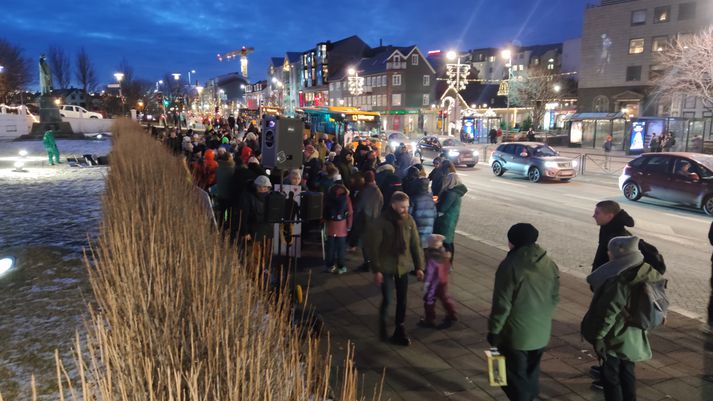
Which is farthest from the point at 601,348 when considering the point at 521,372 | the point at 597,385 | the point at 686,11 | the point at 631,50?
the point at 631,50

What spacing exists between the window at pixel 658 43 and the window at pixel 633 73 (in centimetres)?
208

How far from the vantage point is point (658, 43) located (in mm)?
47719

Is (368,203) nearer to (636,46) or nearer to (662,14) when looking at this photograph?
(662,14)

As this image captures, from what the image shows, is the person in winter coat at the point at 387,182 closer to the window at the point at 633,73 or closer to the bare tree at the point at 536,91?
the window at the point at 633,73

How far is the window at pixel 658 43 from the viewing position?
46800 mm

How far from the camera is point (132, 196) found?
7.76 meters

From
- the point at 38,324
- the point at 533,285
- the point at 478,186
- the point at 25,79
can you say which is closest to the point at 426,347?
the point at 533,285

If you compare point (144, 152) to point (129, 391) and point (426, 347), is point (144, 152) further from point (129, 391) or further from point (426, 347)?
point (129, 391)

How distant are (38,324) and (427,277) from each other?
14.2 ft

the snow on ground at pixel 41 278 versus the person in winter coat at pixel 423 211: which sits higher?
the person in winter coat at pixel 423 211

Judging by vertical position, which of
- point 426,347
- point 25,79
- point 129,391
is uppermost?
point 25,79

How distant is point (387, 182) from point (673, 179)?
33.5 ft

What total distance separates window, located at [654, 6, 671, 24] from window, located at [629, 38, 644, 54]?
209 cm

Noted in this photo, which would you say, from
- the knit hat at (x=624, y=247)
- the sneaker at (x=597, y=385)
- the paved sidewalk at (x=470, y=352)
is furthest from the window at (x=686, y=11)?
the knit hat at (x=624, y=247)
